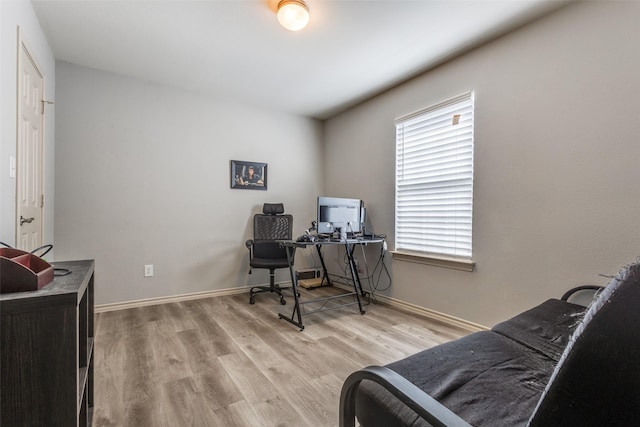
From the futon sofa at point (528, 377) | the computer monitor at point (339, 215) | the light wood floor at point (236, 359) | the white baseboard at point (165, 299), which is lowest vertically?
the light wood floor at point (236, 359)

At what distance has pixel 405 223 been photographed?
3180 mm

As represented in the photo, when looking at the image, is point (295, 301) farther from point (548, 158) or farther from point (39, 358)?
point (548, 158)

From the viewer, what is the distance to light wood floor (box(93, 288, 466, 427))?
4.90 ft

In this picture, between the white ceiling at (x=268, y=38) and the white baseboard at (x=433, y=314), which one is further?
the white baseboard at (x=433, y=314)

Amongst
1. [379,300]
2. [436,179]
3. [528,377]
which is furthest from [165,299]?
[528,377]

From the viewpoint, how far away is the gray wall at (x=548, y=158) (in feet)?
5.82

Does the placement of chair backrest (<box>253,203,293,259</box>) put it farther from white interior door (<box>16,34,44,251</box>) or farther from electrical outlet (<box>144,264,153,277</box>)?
white interior door (<box>16,34,44,251</box>)

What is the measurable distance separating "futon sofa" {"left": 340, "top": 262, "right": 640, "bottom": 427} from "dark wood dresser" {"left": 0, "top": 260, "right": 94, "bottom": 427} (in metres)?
0.83

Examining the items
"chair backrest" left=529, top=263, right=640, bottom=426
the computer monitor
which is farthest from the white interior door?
"chair backrest" left=529, top=263, right=640, bottom=426

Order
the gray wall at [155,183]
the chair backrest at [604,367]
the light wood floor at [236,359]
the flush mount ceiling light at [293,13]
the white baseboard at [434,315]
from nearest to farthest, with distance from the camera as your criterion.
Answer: the chair backrest at [604,367]
the light wood floor at [236,359]
the flush mount ceiling light at [293,13]
the white baseboard at [434,315]
the gray wall at [155,183]

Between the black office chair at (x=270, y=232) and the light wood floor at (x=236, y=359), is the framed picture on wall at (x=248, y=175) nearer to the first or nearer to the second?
the black office chair at (x=270, y=232)

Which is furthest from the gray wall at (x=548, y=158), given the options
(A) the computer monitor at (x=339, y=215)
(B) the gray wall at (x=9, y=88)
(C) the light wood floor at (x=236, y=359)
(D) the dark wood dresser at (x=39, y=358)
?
(B) the gray wall at (x=9, y=88)

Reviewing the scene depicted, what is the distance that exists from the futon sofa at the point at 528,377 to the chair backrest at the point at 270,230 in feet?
8.63

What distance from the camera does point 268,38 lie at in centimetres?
239
